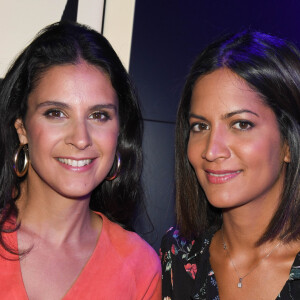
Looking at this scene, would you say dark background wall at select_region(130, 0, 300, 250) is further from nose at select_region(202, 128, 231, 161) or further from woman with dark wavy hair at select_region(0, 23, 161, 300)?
nose at select_region(202, 128, 231, 161)

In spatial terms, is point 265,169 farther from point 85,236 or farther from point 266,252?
point 85,236

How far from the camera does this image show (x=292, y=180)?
2.08 metres

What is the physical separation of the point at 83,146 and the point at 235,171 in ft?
1.96

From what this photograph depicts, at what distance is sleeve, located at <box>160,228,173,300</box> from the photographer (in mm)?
2232

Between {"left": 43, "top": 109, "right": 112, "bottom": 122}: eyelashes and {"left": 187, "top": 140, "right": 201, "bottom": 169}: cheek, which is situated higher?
{"left": 43, "top": 109, "right": 112, "bottom": 122}: eyelashes

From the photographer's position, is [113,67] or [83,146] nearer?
[83,146]

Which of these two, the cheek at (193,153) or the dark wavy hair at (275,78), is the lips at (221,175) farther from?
the dark wavy hair at (275,78)

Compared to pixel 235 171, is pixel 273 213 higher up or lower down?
lower down

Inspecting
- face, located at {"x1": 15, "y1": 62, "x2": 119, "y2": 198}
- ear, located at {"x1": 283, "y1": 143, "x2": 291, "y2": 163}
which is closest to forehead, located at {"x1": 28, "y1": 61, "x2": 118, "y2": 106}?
face, located at {"x1": 15, "y1": 62, "x2": 119, "y2": 198}

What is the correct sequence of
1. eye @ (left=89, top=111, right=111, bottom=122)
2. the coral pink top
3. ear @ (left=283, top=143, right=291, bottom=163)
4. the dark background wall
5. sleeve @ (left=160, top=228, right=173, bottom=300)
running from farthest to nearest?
1. the dark background wall
2. sleeve @ (left=160, top=228, right=173, bottom=300)
3. ear @ (left=283, top=143, right=291, bottom=163)
4. eye @ (left=89, top=111, right=111, bottom=122)
5. the coral pink top

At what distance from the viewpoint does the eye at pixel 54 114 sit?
74.8 inches

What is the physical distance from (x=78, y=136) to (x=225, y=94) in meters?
0.59

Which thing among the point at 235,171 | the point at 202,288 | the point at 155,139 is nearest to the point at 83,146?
the point at 235,171

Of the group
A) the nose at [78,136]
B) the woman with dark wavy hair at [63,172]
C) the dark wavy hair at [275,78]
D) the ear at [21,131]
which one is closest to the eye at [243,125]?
the dark wavy hair at [275,78]
